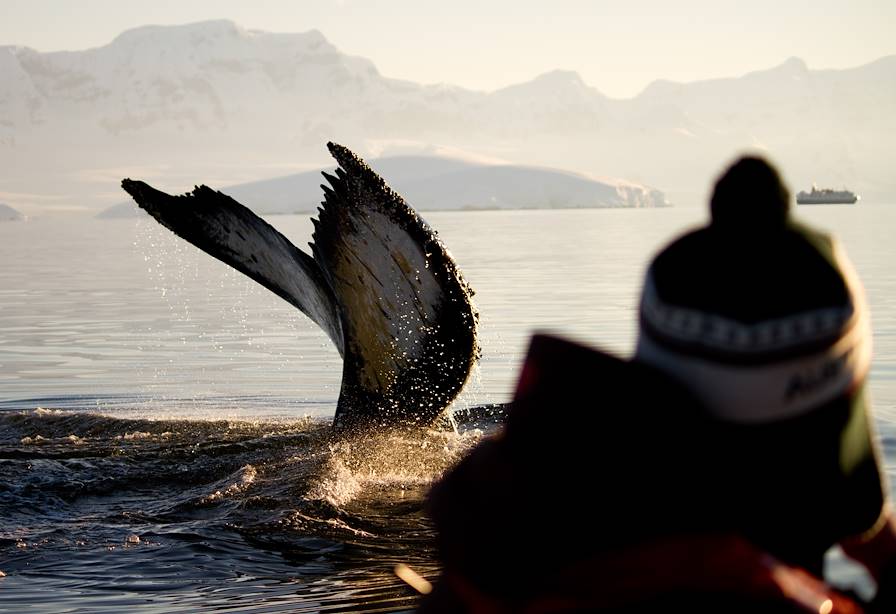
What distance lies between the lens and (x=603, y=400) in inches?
50.6

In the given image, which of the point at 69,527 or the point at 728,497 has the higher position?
the point at 728,497

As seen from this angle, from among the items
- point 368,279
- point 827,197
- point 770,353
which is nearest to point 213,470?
point 368,279

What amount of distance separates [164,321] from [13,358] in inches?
188

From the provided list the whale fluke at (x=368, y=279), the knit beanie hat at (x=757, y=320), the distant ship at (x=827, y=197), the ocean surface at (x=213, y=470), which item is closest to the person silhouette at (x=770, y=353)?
the knit beanie hat at (x=757, y=320)

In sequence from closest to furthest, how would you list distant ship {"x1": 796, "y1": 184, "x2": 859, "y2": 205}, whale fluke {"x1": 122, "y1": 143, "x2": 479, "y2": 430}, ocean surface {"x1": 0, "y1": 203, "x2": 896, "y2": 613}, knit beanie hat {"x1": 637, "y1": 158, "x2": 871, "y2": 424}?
1. knit beanie hat {"x1": 637, "y1": 158, "x2": 871, "y2": 424}
2. ocean surface {"x1": 0, "y1": 203, "x2": 896, "y2": 613}
3. whale fluke {"x1": 122, "y1": 143, "x2": 479, "y2": 430}
4. distant ship {"x1": 796, "y1": 184, "x2": 859, "y2": 205}

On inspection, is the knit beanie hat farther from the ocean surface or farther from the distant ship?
the distant ship

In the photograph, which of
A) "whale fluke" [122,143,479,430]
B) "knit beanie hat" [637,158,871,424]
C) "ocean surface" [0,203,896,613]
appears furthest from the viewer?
"whale fluke" [122,143,479,430]

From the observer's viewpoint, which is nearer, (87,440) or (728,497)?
(728,497)

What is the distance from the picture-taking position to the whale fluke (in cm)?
603

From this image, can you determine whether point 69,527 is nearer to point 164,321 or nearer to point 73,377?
point 73,377

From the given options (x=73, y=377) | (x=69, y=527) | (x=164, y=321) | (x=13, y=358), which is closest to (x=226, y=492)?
(x=69, y=527)

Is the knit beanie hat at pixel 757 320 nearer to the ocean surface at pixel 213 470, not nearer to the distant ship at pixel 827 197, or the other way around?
the ocean surface at pixel 213 470

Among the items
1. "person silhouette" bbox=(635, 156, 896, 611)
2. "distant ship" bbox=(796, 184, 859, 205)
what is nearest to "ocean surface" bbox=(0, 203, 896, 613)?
"person silhouette" bbox=(635, 156, 896, 611)

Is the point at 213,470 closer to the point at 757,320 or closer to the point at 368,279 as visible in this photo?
the point at 368,279
